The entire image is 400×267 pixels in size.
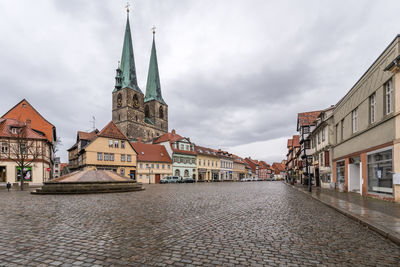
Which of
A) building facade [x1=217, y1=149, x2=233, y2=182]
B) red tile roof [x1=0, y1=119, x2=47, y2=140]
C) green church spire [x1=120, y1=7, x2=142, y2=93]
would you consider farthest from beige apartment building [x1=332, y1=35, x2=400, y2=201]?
green church spire [x1=120, y1=7, x2=142, y2=93]

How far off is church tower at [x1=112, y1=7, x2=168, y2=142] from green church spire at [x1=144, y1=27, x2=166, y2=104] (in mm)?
504

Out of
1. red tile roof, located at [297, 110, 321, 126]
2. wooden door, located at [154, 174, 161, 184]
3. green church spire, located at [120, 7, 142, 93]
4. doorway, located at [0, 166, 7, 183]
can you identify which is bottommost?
wooden door, located at [154, 174, 161, 184]

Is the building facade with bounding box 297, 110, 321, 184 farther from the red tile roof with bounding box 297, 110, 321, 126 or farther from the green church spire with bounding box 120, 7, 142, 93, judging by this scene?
the green church spire with bounding box 120, 7, 142, 93

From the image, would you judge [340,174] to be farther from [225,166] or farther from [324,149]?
[225,166]

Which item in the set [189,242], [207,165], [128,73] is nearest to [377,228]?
[189,242]

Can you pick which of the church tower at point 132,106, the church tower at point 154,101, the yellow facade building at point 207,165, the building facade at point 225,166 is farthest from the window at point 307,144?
the church tower at point 154,101

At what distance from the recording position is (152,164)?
51.7 meters

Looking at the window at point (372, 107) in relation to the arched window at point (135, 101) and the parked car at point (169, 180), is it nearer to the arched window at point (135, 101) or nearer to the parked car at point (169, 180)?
the parked car at point (169, 180)

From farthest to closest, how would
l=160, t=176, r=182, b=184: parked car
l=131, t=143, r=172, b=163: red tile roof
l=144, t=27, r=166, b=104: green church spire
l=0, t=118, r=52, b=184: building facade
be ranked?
l=144, t=27, r=166, b=104: green church spire
l=131, t=143, r=172, b=163: red tile roof
l=160, t=176, r=182, b=184: parked car
l=0, t=118, r=52, b=184: building facade

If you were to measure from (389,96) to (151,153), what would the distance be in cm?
4553

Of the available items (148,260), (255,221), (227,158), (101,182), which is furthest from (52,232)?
(227,158)

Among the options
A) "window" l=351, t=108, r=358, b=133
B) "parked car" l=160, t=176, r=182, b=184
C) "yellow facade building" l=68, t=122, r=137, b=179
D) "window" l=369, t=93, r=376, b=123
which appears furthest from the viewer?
"parked car" l=160, t=176, r=182, b=184

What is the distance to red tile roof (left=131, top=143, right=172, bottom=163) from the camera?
51381 mm

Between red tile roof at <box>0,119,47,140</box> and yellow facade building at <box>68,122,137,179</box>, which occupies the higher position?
red tile roof at <box>0,119,47,140</box>
